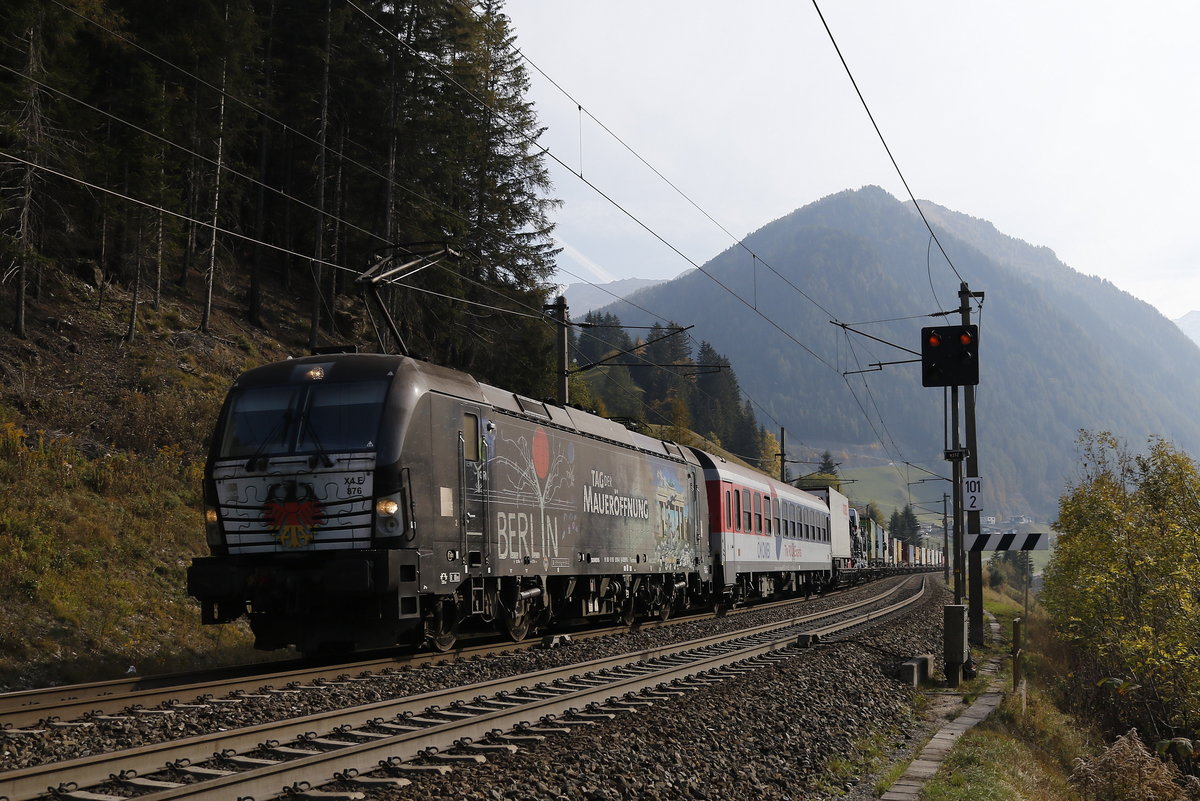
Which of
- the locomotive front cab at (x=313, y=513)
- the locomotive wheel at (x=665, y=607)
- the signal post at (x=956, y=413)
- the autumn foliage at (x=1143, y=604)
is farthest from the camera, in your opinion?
the locomotive wheel at (x=665, y=607)

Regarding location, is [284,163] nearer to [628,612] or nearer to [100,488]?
[100,488]

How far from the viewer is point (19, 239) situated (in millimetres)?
23234

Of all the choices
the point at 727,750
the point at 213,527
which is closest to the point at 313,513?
the point at 213,527

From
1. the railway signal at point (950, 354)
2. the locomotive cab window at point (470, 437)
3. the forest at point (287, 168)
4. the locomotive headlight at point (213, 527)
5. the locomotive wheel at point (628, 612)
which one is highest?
the forest at point (287, 168)

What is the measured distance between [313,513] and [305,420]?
1109 mm

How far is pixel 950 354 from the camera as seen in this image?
643 inches

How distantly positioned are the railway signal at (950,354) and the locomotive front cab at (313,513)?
348 inches

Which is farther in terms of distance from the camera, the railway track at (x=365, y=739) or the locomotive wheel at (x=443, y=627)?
the locomotive wheel at (x=443, y=627)

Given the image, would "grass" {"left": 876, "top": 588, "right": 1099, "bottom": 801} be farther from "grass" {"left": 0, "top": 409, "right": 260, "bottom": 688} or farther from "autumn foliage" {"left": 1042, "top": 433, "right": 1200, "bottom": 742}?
"grass" {"left": 0, "top": 409, "right": 260, "bottom": 688}

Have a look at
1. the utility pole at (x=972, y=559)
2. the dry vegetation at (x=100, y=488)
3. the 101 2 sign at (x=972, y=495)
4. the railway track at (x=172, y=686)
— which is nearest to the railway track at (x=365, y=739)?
the railway track at (x=172, y=686)

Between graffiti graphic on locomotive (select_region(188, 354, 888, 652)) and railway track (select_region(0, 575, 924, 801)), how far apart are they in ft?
5.62

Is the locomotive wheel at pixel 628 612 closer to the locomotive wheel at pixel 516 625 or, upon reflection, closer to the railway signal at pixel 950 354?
the locomotive wheel at pixel 516 625

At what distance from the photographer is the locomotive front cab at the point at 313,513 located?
1134cm

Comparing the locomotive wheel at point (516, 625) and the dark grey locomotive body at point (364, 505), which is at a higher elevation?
the dark grey locomotive body at point (364, 505)
